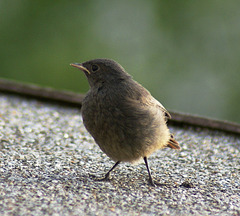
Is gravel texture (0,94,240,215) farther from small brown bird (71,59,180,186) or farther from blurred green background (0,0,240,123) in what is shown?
blurred green background (0,0,240,123)

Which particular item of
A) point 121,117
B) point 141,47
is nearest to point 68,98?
point 121,117

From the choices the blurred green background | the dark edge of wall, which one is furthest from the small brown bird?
the blurred green background

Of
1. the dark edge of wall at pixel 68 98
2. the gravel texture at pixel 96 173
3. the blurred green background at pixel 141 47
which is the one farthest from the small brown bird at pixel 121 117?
the blurred green background at pixel 141 47

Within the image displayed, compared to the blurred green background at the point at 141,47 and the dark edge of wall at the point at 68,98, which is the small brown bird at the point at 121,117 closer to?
the dark edge of wall at the point at 68,98

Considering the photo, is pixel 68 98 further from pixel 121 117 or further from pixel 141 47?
pixel 141 47

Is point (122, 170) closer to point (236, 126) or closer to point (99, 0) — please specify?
point (236, 126)

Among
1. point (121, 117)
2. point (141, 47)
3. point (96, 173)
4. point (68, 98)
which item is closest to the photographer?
point (121, 117)
